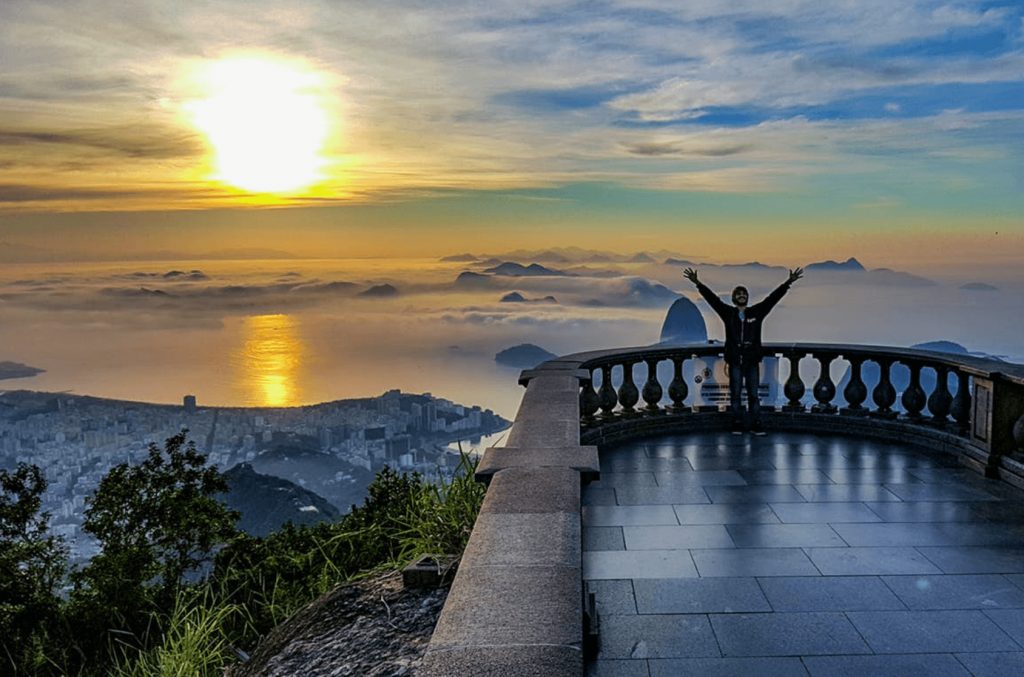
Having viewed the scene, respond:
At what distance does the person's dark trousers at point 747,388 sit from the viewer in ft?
38.9

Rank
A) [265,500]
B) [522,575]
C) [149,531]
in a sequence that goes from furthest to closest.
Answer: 1. [265,500]
2. [149,531]
3. [522,575]

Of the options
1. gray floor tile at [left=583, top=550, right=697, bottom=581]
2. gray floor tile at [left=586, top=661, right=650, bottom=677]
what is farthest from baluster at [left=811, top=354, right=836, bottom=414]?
gray floor tile at [left=586, top=661, right=650, bottom=677]

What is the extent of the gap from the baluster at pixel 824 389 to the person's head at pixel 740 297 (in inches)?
54.6

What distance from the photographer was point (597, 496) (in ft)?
28.5

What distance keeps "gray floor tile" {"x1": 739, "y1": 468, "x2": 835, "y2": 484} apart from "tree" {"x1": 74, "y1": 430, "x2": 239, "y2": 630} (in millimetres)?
8430

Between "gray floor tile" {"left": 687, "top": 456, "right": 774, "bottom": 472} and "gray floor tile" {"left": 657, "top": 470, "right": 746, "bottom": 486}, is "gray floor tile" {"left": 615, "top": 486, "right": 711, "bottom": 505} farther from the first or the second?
"gray floor tile" {"left": 687, "top": 456, "right": 774, "bottom": 472}

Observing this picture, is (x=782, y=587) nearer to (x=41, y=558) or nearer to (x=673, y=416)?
(x=673, y=416)

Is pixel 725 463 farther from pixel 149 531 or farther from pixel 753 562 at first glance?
pixel 149 531

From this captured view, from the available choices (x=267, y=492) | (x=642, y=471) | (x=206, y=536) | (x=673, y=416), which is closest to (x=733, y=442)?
(x=673, y=416)

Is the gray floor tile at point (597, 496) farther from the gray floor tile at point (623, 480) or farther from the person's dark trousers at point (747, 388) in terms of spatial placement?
the person's dark trousers at point (747, 388)

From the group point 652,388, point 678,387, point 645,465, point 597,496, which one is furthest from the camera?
point 678,387

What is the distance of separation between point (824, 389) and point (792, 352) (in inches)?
25.5

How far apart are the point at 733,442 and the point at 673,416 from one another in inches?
39.7

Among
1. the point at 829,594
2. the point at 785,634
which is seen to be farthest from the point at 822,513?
the point at 785,634
